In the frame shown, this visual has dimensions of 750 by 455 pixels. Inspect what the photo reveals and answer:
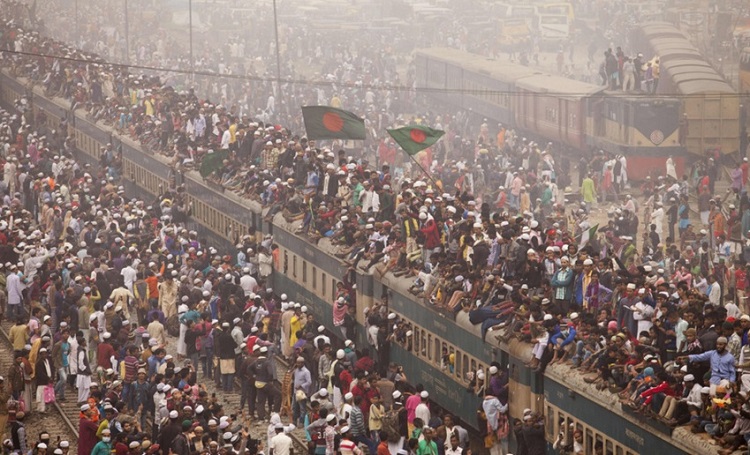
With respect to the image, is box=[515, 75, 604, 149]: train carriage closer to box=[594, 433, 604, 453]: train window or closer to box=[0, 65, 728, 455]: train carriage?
box=[0, 65, 728, 455]: train carriage

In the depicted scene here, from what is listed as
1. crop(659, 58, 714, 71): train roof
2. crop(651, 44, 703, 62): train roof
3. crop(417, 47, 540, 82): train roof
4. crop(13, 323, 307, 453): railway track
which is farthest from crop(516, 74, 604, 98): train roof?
crop(13, 323, 307, 453): railway track

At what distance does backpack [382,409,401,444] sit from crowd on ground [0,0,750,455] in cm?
4

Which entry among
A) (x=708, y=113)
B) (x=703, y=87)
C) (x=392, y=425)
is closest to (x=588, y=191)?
(x=708, y=113)

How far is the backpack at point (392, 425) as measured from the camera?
75.6 ft

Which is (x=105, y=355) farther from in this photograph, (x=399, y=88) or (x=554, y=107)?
(x=399, y=88)

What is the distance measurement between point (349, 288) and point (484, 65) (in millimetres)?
33316

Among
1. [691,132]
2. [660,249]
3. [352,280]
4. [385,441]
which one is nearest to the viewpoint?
[385,441]

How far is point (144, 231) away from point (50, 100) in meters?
16.1

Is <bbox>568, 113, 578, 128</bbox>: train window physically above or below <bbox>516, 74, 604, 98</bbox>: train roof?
below

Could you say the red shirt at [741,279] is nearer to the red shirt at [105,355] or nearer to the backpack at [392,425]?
the backpack at [392,425]

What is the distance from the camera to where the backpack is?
Answer: 23.0 meters

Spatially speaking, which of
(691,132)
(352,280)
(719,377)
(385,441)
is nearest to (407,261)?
(352,280)

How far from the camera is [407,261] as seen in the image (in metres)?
27.5

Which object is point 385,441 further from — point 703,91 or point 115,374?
point 703,91
